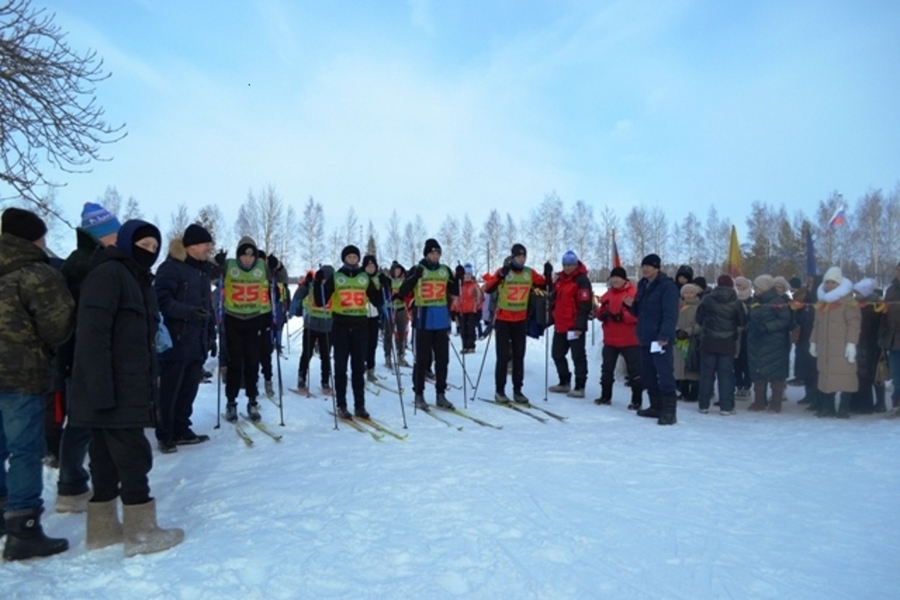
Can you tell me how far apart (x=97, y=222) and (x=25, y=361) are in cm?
116

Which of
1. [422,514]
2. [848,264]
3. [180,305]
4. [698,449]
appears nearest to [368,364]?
[180,305]

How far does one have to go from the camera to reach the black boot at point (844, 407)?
776 centimetres

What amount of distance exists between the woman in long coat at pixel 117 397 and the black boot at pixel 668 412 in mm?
5516

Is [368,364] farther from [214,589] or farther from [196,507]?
[214,589]

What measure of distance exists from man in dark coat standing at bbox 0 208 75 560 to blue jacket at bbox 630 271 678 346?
621 centimetres

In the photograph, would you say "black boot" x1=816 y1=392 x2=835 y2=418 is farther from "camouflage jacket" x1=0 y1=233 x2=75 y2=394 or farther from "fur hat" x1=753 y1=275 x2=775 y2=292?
"camouflage jacket" x1=0 y1=233 x2=75 y2=394

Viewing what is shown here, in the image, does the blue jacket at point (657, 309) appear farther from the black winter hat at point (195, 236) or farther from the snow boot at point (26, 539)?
the snow boot at point (26, 539)

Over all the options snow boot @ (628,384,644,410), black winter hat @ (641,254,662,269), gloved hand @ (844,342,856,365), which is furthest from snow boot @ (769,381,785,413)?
black winter hat @ (641,254,662,269)

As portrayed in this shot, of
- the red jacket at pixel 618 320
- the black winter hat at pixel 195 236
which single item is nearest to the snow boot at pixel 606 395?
the red jacket at pixel 618 320

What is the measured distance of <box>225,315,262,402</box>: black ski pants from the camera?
22.0ft

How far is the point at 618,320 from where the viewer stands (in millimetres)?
8555

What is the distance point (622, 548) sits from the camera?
128 inches

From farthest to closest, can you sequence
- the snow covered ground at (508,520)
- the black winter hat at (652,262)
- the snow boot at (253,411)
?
the black winter hat at (652,262)
the snow boot at (253,411)
the snow covered ground at (508,520)

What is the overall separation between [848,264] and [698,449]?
5299 cm
